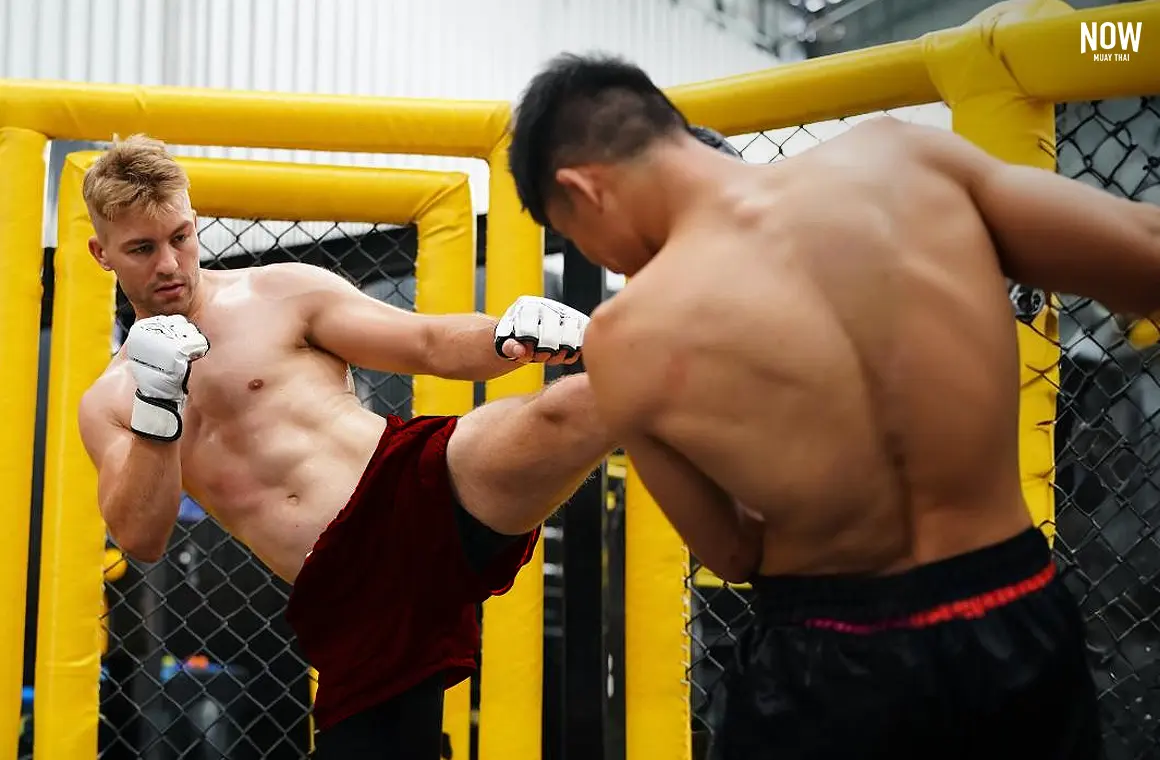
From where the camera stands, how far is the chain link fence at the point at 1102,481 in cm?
180

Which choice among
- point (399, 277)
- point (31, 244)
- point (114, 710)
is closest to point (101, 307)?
point (31, 244)

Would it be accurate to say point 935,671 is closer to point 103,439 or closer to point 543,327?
point 543,327

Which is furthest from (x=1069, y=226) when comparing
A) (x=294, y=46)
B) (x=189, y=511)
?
(x=294, y=46)

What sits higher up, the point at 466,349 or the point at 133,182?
the point at 133,182

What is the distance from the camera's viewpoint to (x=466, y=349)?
1.71m

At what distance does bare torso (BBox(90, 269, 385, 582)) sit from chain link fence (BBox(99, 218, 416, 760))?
20.2 inches

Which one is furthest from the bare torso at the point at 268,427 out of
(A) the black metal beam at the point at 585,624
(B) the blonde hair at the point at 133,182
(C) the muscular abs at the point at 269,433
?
(A) the black metal beam at the point at 585,624

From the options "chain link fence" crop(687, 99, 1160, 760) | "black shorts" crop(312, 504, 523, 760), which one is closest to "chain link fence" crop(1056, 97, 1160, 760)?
"chain link fence" crop(687, 99, 1160, 760)

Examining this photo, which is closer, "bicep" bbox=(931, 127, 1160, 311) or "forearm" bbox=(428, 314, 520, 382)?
"bicep" bbox=(931, 127, 1160, 311)

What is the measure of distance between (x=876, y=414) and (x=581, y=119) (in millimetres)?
440

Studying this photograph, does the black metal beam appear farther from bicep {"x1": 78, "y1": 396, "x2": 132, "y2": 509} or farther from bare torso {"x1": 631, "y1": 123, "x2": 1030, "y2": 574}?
bare torso {"x1": 631, "y1": 123, "x2": 1030, "y2": 574}

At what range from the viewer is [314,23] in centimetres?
347

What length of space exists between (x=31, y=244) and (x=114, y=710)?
4.13ft

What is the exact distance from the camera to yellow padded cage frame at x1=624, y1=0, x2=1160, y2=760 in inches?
66.7
